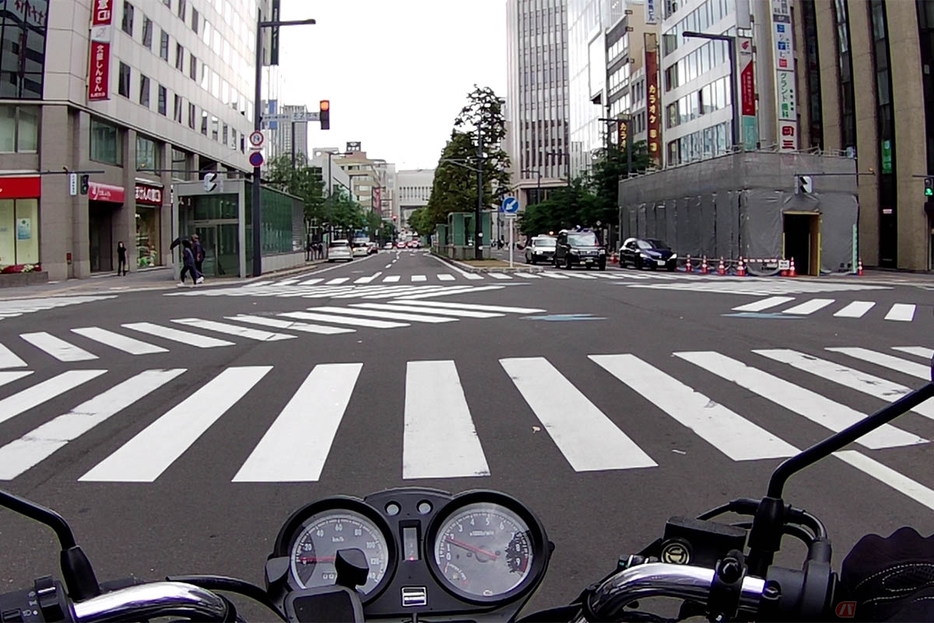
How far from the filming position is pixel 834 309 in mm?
17438

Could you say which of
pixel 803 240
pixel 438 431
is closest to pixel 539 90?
pixel 803 240

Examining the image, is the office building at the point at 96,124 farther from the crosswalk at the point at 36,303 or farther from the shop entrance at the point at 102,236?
the crosswalk at the point at 36,303

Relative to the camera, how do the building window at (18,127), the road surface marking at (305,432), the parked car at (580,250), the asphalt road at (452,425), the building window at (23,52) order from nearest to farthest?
the asphalt road at (452,425), the road surface marking at (305,432), the building window at (23,52), the building window at (18,127), the parked car at (580,250)

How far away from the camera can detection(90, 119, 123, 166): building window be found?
36.8m

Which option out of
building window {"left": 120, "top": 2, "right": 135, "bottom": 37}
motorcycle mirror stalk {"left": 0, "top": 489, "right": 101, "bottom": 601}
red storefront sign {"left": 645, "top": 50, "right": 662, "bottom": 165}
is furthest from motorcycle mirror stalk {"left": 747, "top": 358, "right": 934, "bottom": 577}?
red storefront sign {"left": 645, "top": 50, "right": 662, "bottom": 165}

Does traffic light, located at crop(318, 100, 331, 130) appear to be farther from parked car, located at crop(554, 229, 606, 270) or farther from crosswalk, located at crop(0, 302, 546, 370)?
parked car, located at crop(554, 229, 606, 270)

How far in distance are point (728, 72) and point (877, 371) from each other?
1681 inches

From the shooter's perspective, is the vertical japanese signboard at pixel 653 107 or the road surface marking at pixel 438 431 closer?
the road surface marking at pixel 438 431

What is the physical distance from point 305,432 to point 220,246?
27.7 metres

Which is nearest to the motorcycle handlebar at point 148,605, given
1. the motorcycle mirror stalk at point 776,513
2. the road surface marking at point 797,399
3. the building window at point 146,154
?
the motorcycle mirror stalk at point 776,513

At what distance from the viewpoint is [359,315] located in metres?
17.0

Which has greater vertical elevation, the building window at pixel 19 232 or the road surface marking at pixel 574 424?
the building window at pixel 19 232

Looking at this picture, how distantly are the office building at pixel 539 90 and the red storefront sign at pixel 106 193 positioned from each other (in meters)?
93.6

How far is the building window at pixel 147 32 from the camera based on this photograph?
40.8m
